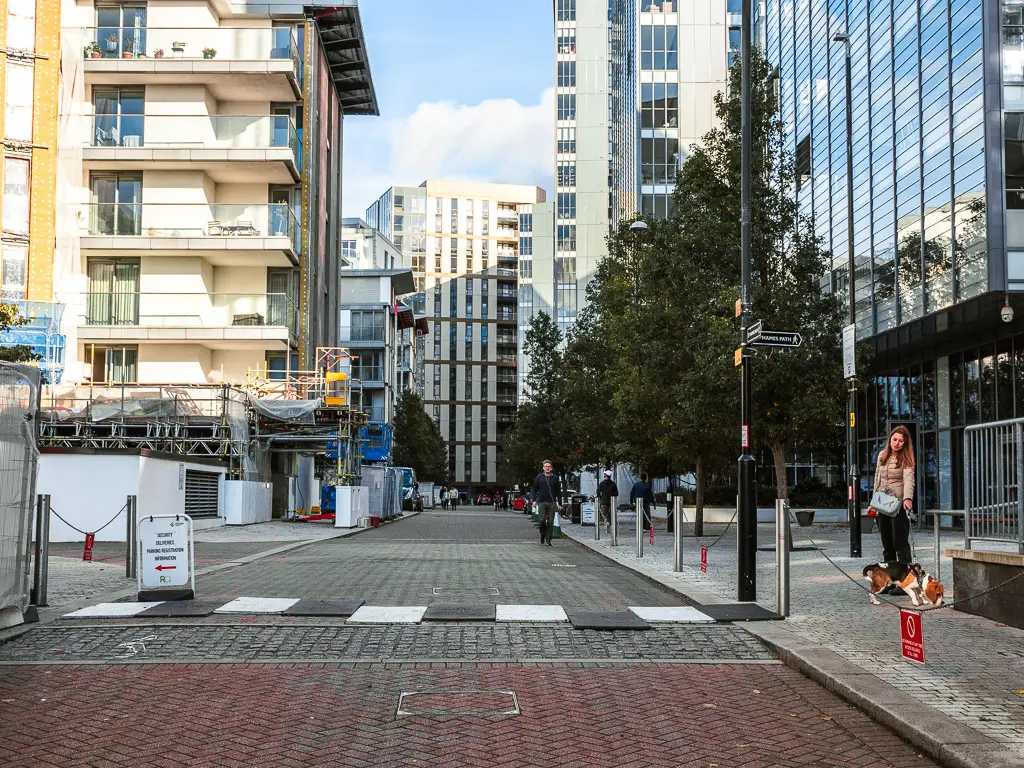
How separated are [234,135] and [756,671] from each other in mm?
35859

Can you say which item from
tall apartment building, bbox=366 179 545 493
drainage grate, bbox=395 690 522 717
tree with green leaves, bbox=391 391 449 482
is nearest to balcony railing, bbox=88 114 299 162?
drainage grate, bbox=395 690 522 717

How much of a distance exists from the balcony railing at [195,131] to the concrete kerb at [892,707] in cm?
3390

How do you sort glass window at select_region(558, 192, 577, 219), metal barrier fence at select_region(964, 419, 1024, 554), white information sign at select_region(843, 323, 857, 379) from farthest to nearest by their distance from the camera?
1. glass window at select_region(558, 192, 577, 219)
2. white information sign at select_region(843, 323, 857, 379)
3. metal barrier fence at select_region(964, 419, 1024, 554)

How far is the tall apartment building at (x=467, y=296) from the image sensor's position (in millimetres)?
151375

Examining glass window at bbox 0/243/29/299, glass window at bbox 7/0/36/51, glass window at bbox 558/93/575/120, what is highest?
glass window at bbox 558/93/575/120

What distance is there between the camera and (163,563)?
12102mm

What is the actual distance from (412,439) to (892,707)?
91.3 m

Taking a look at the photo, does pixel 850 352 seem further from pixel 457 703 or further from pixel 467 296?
pixel 467 296

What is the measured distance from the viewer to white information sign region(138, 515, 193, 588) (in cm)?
1206

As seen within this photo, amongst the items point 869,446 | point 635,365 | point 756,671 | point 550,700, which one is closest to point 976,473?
point 756,671

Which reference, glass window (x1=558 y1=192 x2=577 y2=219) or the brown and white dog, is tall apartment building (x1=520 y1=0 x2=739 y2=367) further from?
the brown and white dog

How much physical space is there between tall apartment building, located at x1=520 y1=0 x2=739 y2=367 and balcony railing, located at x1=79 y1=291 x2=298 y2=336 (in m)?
17.0

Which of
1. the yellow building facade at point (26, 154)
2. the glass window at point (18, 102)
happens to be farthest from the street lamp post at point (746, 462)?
the glass window at point (18, 102)

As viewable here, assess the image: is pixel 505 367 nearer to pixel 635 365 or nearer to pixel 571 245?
pixel 571 245
